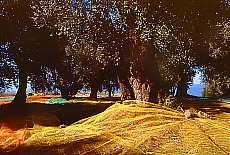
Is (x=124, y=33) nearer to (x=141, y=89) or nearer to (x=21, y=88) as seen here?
(x=141, y=89)

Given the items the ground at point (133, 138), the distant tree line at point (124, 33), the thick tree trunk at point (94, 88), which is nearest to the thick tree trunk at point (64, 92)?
the thick tree trunk at point (94, 88)

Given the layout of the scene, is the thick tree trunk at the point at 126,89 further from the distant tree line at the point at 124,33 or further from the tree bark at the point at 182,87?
the tree bark at the point at 182,87

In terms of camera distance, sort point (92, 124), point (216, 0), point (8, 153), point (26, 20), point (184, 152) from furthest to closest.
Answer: point (26, 20) → point (216, 0) → point (92, 124) → point (8, 153) → point (184, 152)

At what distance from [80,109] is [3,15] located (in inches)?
221

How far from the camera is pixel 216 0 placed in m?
8.30

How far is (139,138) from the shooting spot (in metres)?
5.10

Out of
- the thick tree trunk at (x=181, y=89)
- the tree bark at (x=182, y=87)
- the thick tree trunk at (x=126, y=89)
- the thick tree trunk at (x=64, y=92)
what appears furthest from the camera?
the thick tree trunk at (x=181, y=89)

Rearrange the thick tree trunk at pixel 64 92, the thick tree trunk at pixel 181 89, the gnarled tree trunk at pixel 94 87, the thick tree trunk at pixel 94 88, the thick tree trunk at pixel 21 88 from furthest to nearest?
the thick tree trunk at pixel 181 89, the thick tree trunk at pixel 94 88, the gnarled tree trunk at pixel 94 87, the thick tree trunk at pixel 64 92, the thick tree trunk at pixel 21 88

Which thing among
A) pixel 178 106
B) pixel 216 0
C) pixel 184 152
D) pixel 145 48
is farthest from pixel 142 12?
pixel 184 152

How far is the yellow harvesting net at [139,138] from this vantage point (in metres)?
4.74

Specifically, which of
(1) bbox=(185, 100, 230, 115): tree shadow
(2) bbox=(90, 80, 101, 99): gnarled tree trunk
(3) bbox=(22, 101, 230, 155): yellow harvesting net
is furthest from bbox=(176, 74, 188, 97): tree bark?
(3) bbox=(22, 101, 230, 155): yellow harvesting net

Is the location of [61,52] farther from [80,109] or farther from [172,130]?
[172,130]

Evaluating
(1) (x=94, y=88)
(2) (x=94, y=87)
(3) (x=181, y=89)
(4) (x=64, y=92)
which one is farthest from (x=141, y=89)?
(3) (x=181, y=89)

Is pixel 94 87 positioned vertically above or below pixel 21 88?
above
